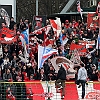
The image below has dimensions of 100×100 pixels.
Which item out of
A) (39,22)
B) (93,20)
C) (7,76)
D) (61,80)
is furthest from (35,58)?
(93,20)

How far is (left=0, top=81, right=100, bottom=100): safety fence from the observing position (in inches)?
698

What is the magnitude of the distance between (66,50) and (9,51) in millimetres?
2677

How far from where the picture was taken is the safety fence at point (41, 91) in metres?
17.7

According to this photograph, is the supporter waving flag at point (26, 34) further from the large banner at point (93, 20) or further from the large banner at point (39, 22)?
the large banner at point (93, 20)

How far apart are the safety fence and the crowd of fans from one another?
1.59 m

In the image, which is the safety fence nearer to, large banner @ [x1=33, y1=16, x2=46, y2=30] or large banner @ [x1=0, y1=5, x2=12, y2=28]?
large banner @ [x1=33, y1=16, x2=46, y2=30]

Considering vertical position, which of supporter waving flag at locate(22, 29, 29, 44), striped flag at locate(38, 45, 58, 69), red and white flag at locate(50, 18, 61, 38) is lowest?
striped flag at locate(38, 45, 58, 69)

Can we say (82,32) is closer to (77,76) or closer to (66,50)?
(66,50)

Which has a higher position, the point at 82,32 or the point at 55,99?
the point at 82,32

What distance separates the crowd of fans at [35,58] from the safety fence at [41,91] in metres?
1.59

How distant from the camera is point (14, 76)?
2006 cm

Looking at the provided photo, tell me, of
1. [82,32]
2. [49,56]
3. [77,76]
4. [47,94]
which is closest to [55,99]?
[47,94]

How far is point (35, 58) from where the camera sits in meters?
21.8

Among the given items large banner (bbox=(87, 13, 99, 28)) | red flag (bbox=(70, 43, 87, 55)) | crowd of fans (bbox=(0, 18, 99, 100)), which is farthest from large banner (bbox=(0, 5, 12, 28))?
large banner (bbox=(87, 13, 99, 28))
